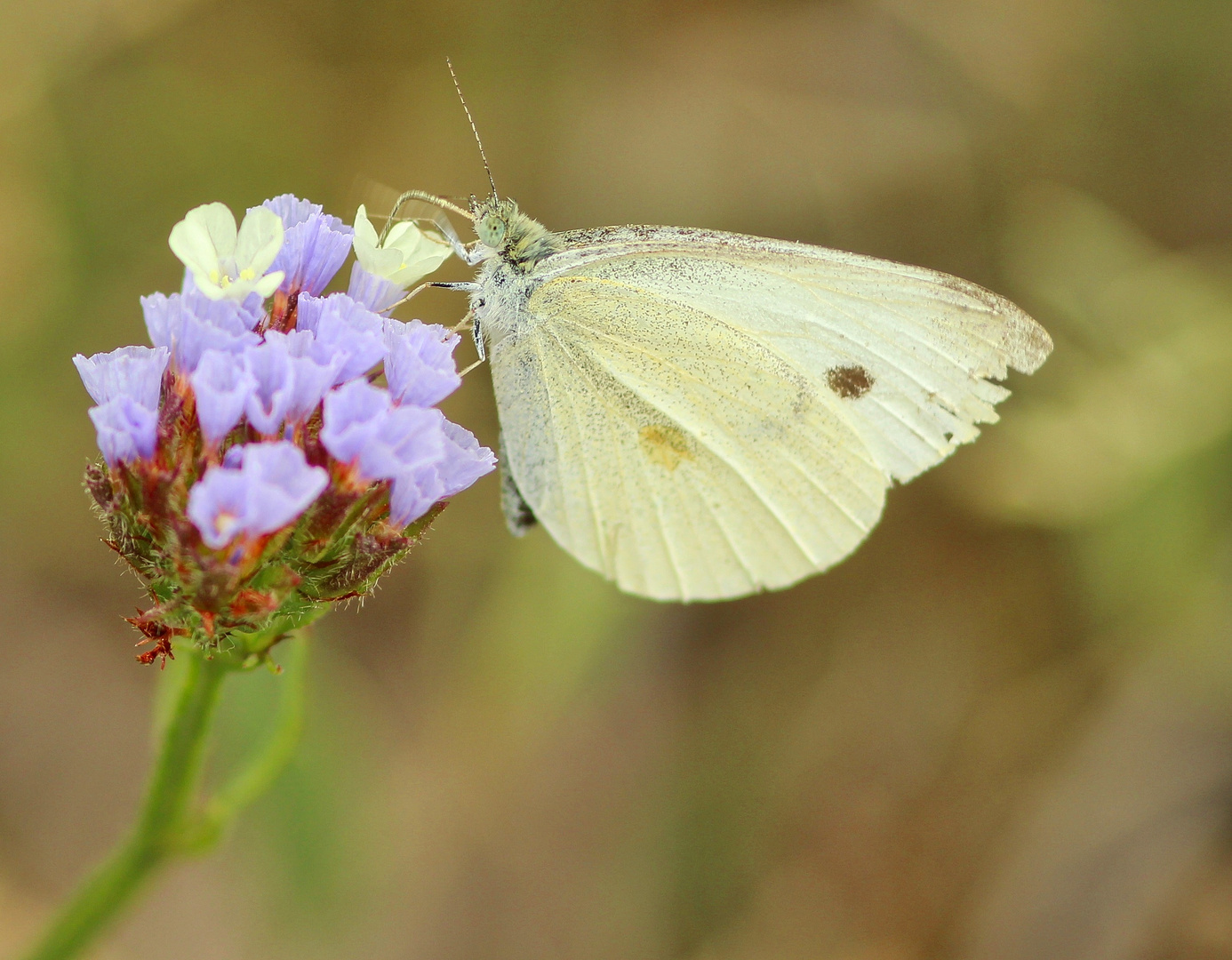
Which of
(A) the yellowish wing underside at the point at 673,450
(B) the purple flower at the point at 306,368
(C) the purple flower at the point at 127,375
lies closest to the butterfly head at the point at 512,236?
(A) the yellowish wing underside at the point at 673,450

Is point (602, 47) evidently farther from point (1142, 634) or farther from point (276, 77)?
point (1142, 634)

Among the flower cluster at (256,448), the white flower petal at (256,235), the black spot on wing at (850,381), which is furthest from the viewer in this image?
the black spot on wing at (850,381)

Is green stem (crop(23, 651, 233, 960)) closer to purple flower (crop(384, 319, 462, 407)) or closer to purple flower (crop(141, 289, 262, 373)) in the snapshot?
purple flower (crop(141, 289, 262, 373))

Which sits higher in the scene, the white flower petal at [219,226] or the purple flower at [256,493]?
the white flower petal at [219,226]

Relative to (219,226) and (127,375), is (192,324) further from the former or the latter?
(219,226)

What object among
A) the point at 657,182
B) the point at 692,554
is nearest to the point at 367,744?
the point at 692,554

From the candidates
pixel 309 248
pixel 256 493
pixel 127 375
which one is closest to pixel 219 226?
pixel 309 248

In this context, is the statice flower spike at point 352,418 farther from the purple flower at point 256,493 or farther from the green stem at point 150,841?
the green stem at point 150,841
